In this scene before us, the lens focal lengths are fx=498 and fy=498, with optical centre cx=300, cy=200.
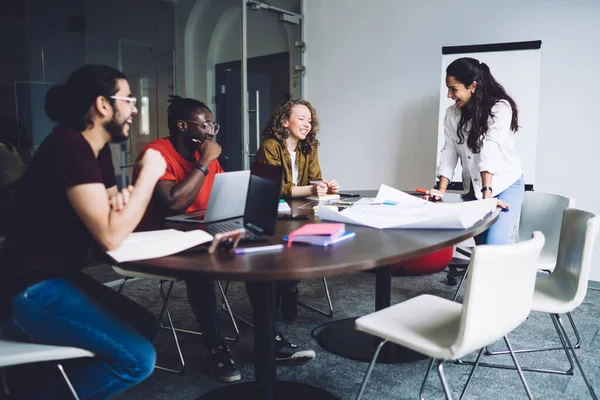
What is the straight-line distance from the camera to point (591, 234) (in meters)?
1.97

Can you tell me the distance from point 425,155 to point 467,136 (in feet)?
6.33

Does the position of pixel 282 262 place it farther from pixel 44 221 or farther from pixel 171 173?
pixel 171 173

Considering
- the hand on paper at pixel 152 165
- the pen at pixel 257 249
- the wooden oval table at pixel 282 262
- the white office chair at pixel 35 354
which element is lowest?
the white office chair at pixel 35 354

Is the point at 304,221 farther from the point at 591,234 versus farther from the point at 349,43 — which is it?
the point at 349,43

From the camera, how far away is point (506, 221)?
277cm

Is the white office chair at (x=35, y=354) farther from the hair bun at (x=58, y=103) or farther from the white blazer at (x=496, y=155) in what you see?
the white blazer at (x=496, y=155)

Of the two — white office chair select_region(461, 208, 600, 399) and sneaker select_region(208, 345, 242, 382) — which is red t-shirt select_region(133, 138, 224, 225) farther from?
white office chair select_region(461, 208, 600, 399)

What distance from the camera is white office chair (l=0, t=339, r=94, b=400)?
4.62 feet

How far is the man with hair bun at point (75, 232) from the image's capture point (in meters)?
1.50

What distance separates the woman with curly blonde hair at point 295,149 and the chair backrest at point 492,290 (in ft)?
4.50

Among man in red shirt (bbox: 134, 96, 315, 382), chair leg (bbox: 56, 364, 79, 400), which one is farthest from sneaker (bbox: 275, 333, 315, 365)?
chair leg (bbox: 56, 364, 79, 400)

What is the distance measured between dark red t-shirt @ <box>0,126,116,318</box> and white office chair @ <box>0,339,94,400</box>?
0.59 ft

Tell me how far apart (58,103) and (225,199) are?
733mm

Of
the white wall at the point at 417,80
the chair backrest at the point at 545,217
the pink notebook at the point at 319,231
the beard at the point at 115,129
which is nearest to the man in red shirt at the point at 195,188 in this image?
the beard at the point at 115,129
